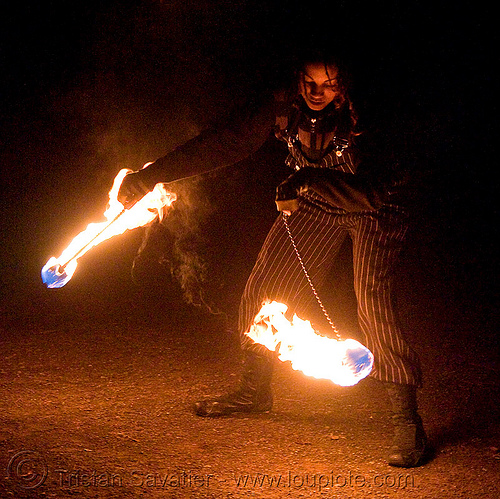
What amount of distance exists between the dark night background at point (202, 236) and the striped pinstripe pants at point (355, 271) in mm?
355

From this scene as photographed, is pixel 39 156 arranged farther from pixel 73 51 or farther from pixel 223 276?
pixel 223 276

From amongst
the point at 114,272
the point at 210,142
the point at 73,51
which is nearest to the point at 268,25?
the point at 73,51

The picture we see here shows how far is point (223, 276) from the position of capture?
6016mm

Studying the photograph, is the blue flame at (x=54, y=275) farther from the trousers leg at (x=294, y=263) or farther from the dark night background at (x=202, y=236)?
the trousers leg at (x=294, y=263)

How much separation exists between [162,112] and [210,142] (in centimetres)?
298

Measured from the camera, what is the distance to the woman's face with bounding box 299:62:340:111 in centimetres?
305

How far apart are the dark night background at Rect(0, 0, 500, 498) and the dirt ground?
2cm

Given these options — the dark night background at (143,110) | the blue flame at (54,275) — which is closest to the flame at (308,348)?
the blue flame at (54,275)

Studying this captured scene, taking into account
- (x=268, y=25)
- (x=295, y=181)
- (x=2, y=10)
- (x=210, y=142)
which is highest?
(x=2, y=10)

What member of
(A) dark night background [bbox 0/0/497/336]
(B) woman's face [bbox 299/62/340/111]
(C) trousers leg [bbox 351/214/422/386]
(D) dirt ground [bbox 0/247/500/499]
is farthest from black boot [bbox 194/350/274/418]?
(A) dark night background [bbox 0/0/497/336]

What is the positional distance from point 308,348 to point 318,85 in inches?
48.0

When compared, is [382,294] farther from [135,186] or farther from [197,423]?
[135,186]

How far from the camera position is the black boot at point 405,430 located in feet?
10.1

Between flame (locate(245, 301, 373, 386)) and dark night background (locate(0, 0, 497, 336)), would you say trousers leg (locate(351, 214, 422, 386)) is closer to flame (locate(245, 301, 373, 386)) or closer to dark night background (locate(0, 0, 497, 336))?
flame (locate(245, 301, 373, 386))
